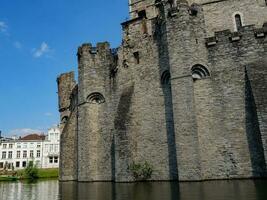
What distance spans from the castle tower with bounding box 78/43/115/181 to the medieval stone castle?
5 centimetres

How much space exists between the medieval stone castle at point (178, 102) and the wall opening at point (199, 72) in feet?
0.15

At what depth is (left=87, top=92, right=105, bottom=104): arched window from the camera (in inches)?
687

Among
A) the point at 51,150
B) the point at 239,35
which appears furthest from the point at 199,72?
the point at 51,150

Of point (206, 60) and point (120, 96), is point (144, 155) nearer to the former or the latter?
point (120, 96)

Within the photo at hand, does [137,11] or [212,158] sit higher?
[137,11]

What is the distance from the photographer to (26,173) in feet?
99.3

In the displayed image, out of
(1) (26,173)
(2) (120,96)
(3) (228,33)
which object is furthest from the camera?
(1) (26,173)

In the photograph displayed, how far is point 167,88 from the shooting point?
1489 cm

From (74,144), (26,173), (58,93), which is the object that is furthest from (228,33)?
(26,173)

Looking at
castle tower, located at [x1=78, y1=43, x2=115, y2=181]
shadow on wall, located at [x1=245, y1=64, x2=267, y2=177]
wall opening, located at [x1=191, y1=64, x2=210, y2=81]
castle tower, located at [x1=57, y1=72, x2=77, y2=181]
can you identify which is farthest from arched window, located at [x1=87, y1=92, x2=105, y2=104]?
shadow on wall, located at [x1=245, y1=64, x2=267, y2=177]

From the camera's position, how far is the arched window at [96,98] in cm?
1745

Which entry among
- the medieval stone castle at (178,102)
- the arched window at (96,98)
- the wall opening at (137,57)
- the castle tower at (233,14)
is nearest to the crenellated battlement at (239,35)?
the medieval stone castle at (178,102)

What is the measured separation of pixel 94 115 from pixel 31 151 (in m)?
45.2

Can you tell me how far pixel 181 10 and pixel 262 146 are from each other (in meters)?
6.94
